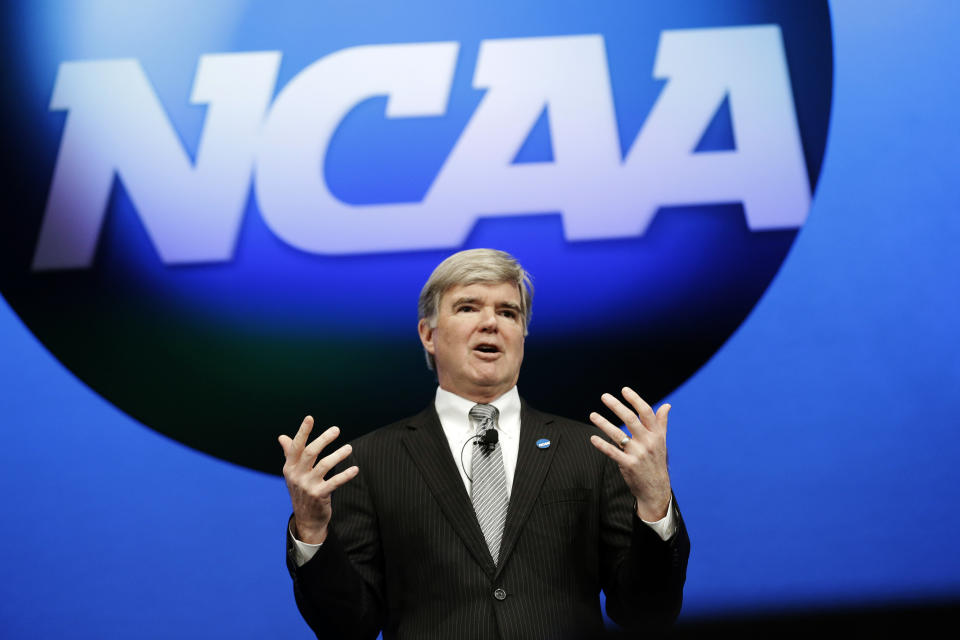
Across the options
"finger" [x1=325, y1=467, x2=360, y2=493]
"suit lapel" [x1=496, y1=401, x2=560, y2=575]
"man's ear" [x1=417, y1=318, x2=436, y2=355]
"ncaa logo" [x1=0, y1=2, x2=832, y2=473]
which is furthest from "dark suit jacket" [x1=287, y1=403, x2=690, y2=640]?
"ncaa logo" [x1=0, y1=2, x2=832, y2=473]

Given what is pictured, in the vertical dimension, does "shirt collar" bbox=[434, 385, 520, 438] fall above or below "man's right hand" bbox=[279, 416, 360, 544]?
above

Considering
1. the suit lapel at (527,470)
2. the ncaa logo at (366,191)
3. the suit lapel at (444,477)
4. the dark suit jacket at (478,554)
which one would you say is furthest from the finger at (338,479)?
the ncaa logo at (366,191)

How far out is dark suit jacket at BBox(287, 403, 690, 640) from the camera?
1972 mm

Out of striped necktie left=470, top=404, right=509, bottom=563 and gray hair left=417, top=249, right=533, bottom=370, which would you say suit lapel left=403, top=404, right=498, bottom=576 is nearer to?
striped necktie left=470, top=404, right=509, bottom=563

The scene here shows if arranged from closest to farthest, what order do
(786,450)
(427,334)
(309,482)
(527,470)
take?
(309,482), (527,470), (427,334), (786,450)

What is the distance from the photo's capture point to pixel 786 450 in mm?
3131

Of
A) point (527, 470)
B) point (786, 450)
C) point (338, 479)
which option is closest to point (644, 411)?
point (527, 470)

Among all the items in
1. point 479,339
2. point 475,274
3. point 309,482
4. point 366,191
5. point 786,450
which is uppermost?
point 366,191

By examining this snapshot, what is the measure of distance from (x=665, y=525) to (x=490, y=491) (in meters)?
0.41

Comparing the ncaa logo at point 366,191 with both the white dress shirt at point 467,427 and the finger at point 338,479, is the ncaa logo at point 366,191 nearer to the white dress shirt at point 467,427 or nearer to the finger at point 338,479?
the white dress shirt at point 467,427

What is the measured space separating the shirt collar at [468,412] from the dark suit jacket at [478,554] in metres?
0.03

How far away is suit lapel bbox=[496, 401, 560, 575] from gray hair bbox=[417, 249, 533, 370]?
224 millimetres

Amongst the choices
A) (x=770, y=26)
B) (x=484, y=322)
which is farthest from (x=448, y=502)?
(x=770, y=26)

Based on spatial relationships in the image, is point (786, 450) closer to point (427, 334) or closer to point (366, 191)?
point (427, 334)
